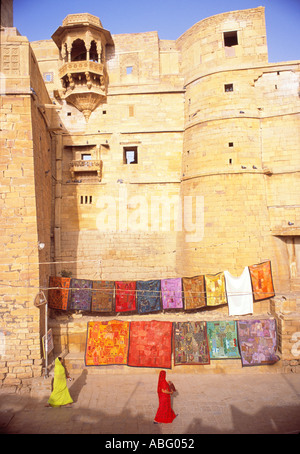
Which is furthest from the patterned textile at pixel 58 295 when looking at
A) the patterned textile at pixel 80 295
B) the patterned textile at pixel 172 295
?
the patterned textile at pixel 172 295

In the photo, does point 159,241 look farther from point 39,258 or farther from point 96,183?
point 39,258

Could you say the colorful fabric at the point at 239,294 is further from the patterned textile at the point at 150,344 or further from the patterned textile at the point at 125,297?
the patterned textile at the point at 125,297

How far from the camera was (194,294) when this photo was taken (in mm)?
8562

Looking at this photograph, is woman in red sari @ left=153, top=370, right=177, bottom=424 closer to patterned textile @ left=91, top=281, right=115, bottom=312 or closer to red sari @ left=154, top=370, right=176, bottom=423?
red sari @ left=154, top=370, right=176, bottom=423

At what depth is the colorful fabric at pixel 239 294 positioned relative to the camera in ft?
27.6

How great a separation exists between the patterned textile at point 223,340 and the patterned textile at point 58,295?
4449 millimetres

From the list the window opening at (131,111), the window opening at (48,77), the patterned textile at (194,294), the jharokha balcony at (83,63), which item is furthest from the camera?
the window opening at (48,77)

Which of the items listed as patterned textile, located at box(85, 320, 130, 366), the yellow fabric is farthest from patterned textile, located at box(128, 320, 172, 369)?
the yellow fabric

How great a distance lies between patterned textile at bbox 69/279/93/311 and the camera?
845 cm

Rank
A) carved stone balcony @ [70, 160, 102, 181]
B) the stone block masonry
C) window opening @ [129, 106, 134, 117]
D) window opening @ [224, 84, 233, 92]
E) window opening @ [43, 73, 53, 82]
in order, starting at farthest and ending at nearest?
window opening @ [43, 73, 53, 82] → window opening @ [129, 106, 134, 117] → carved stone balcony @ [70, 160, 102, 181] → window opening @ [224, 84, 233, 92] → the stone block masonry

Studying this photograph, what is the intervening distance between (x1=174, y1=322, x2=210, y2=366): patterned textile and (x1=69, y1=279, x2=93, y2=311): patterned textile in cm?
289

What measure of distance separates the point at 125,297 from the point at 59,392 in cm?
321

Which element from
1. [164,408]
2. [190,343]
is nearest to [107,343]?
[190,343]

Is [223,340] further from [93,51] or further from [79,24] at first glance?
[93,51]
